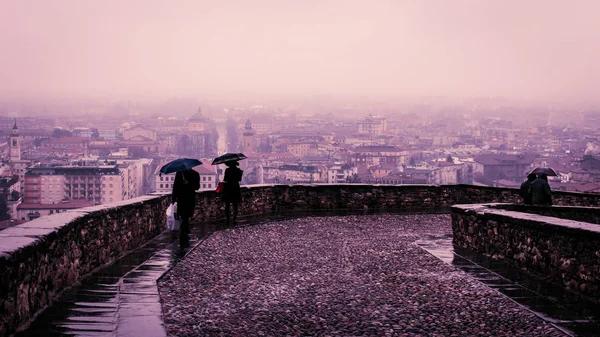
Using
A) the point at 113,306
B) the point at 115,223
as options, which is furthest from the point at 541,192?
the point at 113,306

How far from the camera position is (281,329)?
19.3 feet

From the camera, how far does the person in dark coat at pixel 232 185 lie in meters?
13.7

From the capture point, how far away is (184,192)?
37.9 feet

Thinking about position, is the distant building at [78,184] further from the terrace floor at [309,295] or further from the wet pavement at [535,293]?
the wet pavement at [535,293]

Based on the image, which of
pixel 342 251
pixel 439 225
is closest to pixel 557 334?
pixel 342 251

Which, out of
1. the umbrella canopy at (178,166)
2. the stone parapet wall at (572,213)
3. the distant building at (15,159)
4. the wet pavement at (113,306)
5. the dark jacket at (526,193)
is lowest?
the distant building at (15,159)

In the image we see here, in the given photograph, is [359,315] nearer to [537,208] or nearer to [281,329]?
[281,329]

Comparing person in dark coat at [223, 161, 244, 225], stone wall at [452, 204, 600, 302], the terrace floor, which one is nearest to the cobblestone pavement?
the terrace floor

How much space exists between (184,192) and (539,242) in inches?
234

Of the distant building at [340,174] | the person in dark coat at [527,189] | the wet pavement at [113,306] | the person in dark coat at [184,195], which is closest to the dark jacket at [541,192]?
the person in dark coat at [527,189]

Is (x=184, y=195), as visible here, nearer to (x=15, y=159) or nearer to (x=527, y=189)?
(x=527, y=189)

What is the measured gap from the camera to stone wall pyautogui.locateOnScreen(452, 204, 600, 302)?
22.7 ft

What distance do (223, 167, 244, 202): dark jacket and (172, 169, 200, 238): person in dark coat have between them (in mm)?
2095

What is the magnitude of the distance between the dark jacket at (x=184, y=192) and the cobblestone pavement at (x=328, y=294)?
0.68 m
